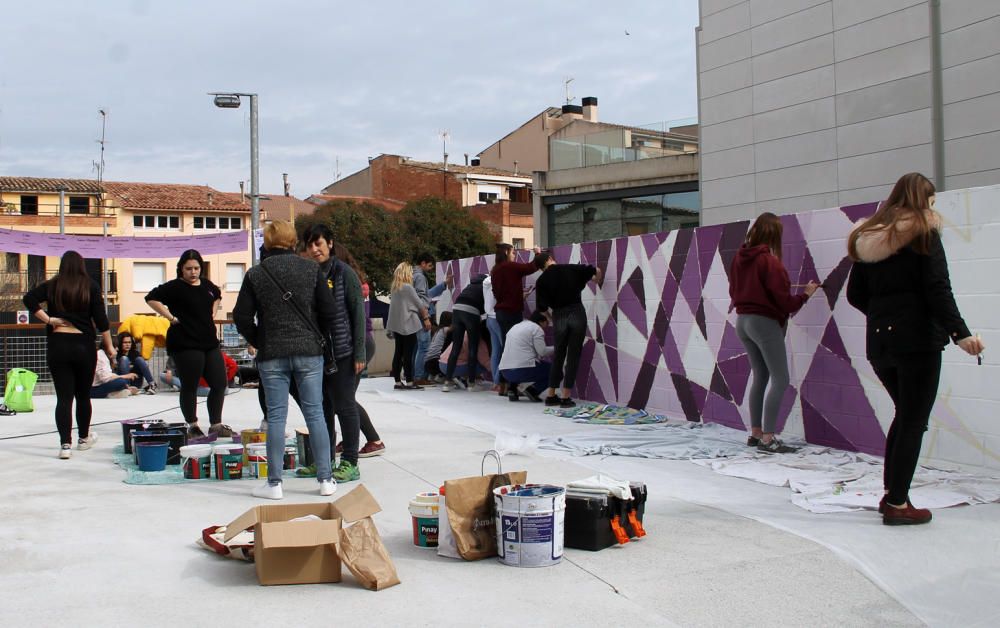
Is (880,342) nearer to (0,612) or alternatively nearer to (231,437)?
(0,612)

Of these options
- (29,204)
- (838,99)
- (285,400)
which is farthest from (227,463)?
(29,204)

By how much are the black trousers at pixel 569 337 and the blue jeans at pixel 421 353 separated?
10.3 feet

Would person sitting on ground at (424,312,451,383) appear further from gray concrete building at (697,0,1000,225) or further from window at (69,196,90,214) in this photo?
window at (69,196,90,214)

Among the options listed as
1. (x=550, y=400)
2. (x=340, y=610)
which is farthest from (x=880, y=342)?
(x=550, y=400)

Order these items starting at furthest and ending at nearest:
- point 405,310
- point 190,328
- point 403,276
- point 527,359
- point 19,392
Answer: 1. point 403,276
2. point 405,310
3. point 19,392
4. point 527,359
5. point 190,328

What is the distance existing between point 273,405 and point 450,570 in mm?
1977

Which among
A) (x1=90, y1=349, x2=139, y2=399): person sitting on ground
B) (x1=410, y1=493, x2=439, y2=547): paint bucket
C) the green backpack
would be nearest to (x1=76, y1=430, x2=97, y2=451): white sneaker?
the green backpack

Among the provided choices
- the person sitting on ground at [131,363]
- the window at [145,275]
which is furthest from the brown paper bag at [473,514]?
the window at [145,275]

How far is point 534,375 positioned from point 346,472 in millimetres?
4695

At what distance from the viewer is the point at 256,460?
20.9 ft

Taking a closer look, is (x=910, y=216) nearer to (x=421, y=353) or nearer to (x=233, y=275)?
(x=421, y=353)

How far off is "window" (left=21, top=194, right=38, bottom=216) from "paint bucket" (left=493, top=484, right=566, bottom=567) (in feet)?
193

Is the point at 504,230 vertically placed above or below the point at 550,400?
above

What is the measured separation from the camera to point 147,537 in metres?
4.71
